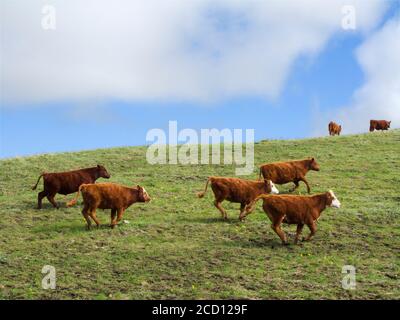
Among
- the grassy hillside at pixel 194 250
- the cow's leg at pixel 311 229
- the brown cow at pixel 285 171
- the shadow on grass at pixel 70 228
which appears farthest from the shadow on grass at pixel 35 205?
the cow's leg at pixel 311 229

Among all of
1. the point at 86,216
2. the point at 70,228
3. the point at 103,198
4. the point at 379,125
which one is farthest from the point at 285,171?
the point at 379,125

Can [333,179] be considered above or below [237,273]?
above

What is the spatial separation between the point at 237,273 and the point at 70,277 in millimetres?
4288

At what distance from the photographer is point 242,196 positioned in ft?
64.9

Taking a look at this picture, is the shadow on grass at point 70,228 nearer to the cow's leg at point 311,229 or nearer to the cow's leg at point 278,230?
the cow's leg at point 278,230

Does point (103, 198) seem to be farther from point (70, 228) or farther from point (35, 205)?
point (35, 205)

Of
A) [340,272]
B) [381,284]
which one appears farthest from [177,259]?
[381,284]

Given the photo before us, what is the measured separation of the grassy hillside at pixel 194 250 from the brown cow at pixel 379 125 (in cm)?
2118

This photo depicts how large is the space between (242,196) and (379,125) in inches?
1208

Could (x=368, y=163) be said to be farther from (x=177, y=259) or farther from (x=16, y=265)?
(x=16, y=265)

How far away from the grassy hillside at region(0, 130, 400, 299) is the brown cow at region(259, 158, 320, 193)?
0.95 metres
